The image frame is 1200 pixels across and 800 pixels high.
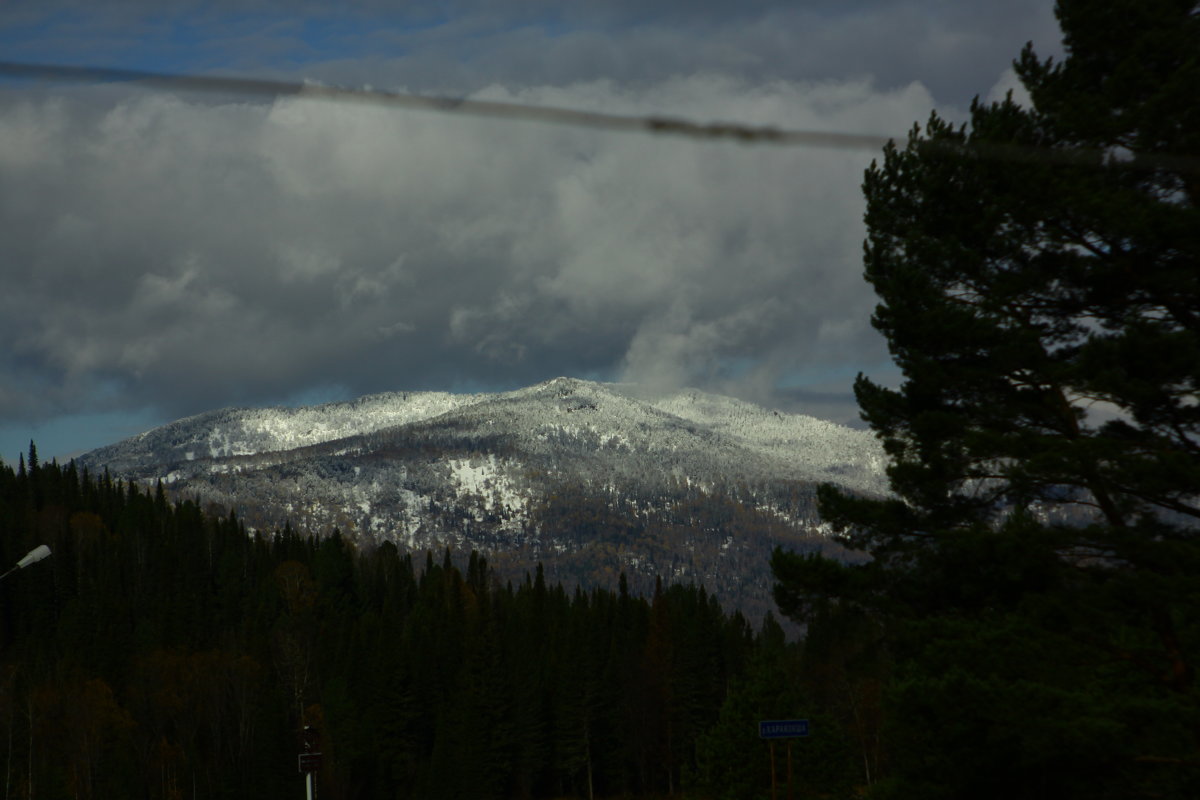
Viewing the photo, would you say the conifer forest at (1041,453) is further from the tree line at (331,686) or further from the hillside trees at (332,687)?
the hillside trees at (332,687)

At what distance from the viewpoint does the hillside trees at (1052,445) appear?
62.2 ft

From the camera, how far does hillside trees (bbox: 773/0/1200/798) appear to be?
62.2ft

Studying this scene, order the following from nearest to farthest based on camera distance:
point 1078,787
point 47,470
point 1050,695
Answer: point 1050,695 → point 1078,787 → point 47,470

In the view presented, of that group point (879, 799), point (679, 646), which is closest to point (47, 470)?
point (679, 646)

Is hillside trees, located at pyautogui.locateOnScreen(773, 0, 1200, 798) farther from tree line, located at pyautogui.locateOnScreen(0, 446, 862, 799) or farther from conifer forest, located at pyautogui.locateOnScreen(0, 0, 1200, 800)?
tree line, located at pyautogui.locateOnScreen(0, 446, 862, 799)

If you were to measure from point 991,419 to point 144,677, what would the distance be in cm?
9976

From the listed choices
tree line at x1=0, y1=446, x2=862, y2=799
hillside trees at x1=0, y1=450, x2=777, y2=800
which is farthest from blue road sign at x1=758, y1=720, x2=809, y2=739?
hillside trees at x1=0, y1=450, x2=777, y2=800

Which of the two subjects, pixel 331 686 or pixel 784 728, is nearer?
pixel 784 728

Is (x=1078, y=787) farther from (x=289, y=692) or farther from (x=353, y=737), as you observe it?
(x=289, y=692)

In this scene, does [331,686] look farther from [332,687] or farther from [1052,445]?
[1052,445]

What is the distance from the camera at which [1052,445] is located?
19.6 meters

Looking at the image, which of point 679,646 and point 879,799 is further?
point 679,646

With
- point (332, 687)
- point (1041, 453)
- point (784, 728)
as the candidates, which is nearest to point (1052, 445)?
point (1041, 453)

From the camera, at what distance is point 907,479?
21.8m
